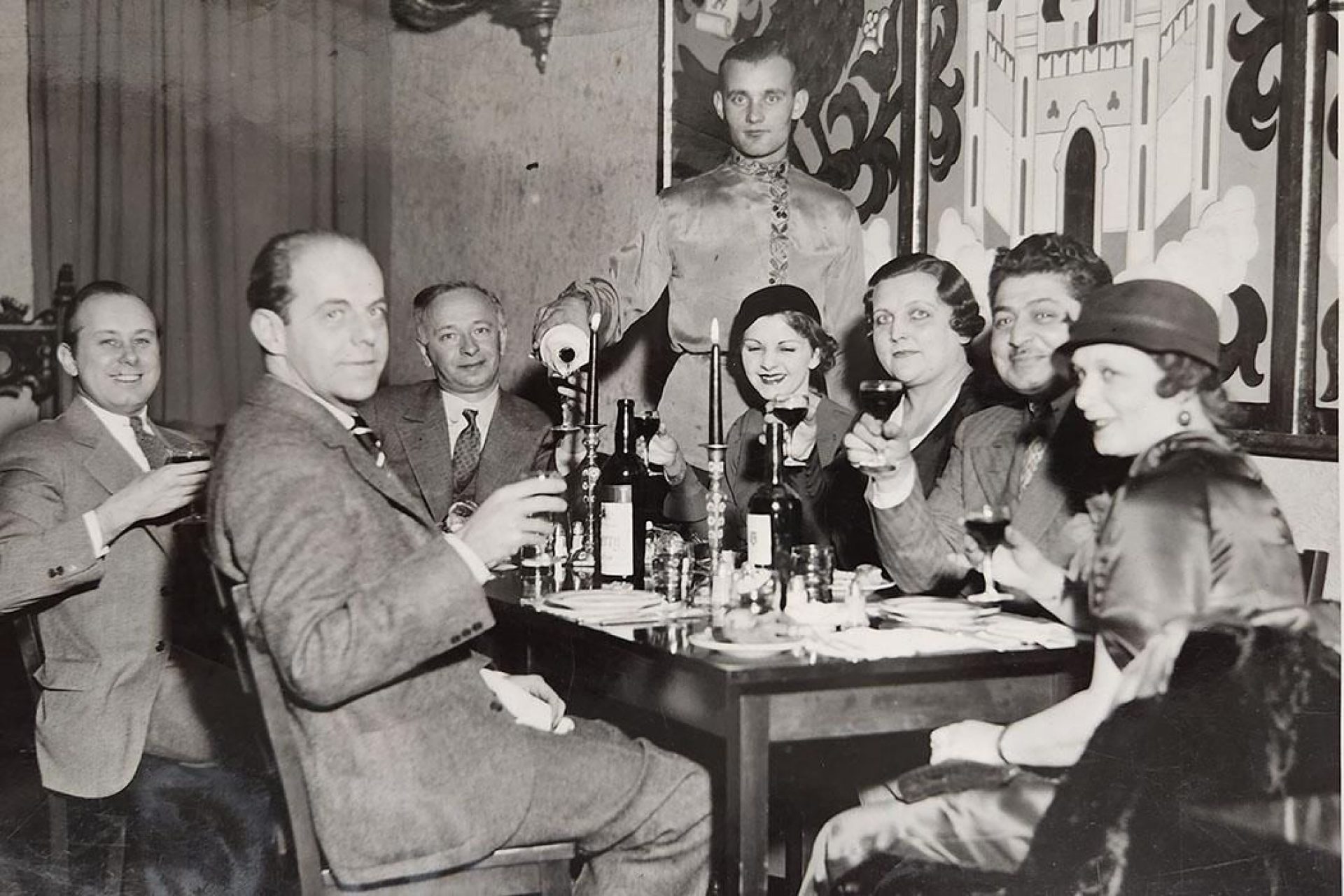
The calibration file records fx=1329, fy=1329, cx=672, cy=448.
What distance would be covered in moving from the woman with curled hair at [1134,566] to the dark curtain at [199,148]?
113 inches

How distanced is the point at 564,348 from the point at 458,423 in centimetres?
50

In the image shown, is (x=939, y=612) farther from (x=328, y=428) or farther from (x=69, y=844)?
(x=69, y=844)

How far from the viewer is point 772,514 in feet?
A: 9.12

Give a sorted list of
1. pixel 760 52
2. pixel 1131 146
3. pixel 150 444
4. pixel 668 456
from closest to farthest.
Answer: pixel 1131 146 → pixel 150 444 → pixel 668 456 → pixel 760 52

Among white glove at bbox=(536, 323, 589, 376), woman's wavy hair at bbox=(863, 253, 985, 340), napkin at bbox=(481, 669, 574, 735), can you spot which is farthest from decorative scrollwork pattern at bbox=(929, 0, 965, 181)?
napkin at bbox=(481, 669, 574, 735)

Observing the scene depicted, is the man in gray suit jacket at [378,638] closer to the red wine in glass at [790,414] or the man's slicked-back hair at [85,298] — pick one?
the red wine in glass at [790,414]

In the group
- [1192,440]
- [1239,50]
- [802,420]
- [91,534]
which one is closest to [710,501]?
[802,420]

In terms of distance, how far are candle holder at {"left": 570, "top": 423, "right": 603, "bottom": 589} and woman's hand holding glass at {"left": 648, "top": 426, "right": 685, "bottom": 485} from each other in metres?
0.21

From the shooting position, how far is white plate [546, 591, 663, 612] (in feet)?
8.48

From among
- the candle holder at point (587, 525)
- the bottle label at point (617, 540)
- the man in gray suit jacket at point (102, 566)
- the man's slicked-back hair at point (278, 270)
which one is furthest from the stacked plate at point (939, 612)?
the man in gray suit jacket at point (102, 566)

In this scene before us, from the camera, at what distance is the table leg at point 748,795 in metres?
2.12

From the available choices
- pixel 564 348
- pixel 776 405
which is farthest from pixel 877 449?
pixel 564 348

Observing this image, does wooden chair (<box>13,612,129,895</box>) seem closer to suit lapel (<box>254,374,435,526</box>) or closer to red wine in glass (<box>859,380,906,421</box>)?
suit lapel (<box>254,374,435,526</box>)

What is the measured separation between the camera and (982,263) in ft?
9.78
